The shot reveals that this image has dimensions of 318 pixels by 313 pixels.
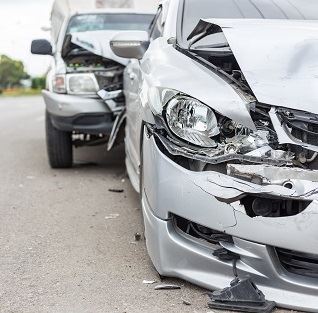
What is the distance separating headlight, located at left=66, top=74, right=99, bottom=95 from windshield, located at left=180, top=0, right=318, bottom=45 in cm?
232

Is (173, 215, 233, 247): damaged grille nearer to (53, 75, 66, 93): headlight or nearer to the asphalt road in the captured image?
the asphalt road

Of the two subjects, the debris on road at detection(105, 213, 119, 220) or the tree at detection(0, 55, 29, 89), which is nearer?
the debris on road at detection(105, 213, 119, 220)

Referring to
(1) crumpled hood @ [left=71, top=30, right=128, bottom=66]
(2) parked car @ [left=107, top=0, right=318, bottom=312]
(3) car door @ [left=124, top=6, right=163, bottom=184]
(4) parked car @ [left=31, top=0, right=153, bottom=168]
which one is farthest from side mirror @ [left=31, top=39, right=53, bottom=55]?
(2) parked car @ [left=107, top=0, right=318, bottom=312]

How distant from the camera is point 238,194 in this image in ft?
9.28

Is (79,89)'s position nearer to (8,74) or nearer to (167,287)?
(167,287)

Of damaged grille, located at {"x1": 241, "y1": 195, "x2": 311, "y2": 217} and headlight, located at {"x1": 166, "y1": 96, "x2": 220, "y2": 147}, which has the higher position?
headlight, located at {"x1": 166, "y1": 96, "x2": 220, "y2": 147}

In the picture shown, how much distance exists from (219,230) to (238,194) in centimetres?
22

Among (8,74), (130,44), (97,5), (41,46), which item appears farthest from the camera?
(8,74)

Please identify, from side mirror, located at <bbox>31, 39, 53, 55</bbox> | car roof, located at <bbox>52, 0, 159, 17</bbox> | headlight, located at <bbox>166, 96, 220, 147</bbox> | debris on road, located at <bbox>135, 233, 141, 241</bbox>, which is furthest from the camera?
car roof, located at <bbox>52, 0, 159, 17</bbox>

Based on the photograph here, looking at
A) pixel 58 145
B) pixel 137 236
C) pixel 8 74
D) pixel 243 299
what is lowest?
pixel 8 74

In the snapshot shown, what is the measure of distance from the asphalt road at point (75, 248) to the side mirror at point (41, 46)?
1475 mm

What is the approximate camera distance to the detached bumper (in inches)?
255

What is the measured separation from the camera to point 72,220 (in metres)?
4.81

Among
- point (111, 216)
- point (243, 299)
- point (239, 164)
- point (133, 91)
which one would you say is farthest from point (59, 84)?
point (243, 299)
